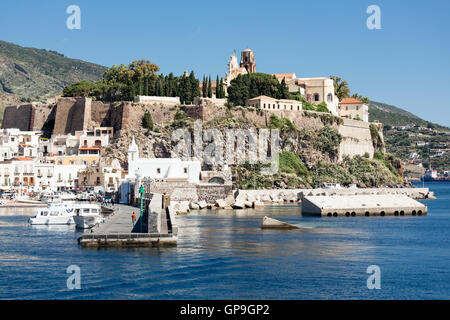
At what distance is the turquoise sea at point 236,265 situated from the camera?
70.4 ft

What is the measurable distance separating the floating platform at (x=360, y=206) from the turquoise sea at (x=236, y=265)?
13.3 metres

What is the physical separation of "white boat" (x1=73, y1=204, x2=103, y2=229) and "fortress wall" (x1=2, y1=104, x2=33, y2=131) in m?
45.9

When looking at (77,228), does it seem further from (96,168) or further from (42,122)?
(42,122)

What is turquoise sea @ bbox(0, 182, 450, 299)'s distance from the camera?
21.5m

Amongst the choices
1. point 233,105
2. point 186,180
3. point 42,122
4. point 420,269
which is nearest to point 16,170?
point 42,122

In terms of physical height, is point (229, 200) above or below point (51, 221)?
above

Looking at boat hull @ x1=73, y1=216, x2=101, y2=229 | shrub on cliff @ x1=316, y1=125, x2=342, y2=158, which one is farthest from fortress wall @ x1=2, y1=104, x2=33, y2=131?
boat hull @ x1=73, y1=216, x2=101, y2=229

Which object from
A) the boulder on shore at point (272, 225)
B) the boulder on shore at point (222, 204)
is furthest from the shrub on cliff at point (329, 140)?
the boulder on shore at point (272, 225)

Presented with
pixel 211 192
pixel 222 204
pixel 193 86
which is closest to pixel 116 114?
pixel 193 86

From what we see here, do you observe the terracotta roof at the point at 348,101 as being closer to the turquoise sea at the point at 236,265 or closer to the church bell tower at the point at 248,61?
the church bell tower at the point at 248,61

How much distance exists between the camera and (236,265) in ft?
85.7

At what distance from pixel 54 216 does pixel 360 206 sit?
1016 inches

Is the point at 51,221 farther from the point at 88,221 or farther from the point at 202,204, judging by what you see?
the point at 202,204

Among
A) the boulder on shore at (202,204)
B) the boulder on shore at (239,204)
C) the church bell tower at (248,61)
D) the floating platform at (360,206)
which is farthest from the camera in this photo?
the church bell tower at (248,61)
